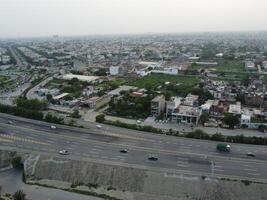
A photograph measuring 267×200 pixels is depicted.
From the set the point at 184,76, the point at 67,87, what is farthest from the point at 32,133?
the point at 184,76

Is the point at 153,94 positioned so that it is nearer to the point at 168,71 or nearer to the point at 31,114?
the point at 31,114

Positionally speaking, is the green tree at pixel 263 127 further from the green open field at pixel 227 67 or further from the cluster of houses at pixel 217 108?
the green open field at pixel 227 67

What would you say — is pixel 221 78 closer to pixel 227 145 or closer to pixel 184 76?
pixel 184 76

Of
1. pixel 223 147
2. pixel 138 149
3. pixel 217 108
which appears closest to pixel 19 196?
pixel 138 149

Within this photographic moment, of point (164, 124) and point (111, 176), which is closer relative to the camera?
point (111, 176)

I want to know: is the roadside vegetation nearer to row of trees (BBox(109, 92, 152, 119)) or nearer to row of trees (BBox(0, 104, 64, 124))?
row of trees (BBox(109, 92, 152, 119))

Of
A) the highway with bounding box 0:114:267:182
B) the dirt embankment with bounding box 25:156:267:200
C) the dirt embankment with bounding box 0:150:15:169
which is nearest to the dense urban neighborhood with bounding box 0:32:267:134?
the highway with bounding box 0:114:267:182

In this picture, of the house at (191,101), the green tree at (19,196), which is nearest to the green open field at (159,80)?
the house at (191,101)
